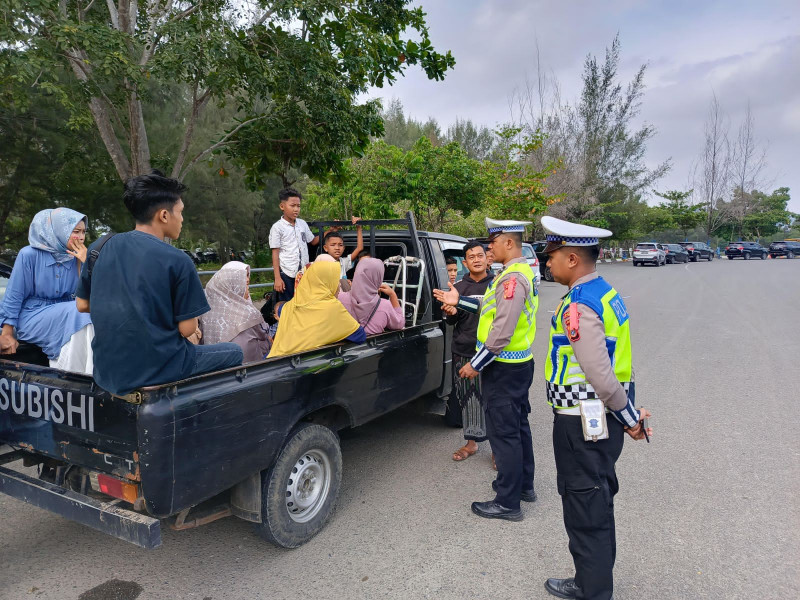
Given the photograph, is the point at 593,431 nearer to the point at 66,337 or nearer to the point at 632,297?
the point at 66,337

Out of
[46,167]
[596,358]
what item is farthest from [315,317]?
[46,167]

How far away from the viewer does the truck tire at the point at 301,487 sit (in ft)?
8.87

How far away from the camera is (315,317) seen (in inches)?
125

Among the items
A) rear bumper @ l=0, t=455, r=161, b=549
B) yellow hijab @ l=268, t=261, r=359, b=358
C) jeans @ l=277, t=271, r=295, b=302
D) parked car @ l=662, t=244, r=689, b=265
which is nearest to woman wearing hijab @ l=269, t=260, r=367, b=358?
yellow hijab @ l=268, t=261, r=359, b=358

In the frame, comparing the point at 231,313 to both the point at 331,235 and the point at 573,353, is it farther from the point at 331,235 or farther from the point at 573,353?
the point at 573,353

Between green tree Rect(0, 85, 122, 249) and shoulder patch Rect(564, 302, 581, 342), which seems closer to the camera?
shoulder patch Rect(564, 302, 581, 342)

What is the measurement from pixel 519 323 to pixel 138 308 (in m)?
2.15

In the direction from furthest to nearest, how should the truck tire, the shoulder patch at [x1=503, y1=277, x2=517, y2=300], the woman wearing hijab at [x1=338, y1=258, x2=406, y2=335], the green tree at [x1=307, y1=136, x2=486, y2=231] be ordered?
1. the green tree at [x1=307, y1=136, x2=486, y2=231]
2. the woman wearing hijab at [x1=338, y1=258, x2=406, y2=335]
3. the shoulder patch at [x1=503, y1=277, x2=517, y2=300]
4. the truck tire

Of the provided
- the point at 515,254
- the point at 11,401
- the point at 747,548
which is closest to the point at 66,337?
the point at 11,401

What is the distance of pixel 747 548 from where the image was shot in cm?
288

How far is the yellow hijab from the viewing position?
3154mm

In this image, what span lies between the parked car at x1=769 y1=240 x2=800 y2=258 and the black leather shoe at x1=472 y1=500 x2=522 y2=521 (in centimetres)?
5182

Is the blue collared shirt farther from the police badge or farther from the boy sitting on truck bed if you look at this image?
the police badge

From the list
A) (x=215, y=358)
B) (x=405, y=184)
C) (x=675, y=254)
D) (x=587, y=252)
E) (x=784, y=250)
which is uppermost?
(x=405, y=184)
